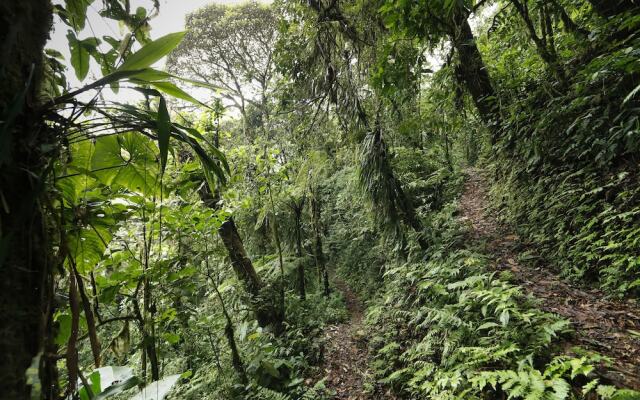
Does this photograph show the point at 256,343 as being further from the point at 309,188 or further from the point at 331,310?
the point at 309,188

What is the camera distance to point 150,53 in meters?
0.92

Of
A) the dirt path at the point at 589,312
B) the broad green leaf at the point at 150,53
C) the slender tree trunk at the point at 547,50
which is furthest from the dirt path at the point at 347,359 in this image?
the slender tree trunk at the point at 547,50

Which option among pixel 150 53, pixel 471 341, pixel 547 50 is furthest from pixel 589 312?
pixel 150 53

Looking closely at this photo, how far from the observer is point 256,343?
205 inches

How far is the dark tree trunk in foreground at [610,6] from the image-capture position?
390cm

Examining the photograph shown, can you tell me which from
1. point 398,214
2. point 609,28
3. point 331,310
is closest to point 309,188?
point 398,214

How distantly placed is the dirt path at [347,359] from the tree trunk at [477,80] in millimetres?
4175

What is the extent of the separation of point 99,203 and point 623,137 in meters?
4.80

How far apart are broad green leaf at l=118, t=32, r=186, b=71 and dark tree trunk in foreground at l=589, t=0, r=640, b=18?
208 inches

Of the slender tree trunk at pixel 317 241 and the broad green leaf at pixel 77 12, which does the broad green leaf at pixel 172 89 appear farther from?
the slender tree trunk at pixel 317 241

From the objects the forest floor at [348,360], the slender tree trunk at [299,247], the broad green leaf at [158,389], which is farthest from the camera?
the slender tree trunk at [299,247]

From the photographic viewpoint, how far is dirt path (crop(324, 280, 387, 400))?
422cm

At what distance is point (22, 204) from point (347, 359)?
5.08 m

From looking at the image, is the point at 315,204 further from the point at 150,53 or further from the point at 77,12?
the point at 150,53
